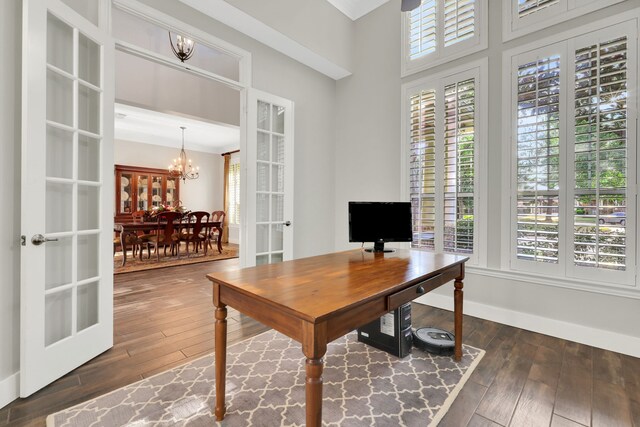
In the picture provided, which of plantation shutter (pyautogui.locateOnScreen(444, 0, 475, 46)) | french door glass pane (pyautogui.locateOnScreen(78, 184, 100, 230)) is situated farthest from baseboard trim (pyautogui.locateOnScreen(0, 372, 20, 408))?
plantation shutter (pyautogui.locateOnScreen(444, 0, 475, 46))

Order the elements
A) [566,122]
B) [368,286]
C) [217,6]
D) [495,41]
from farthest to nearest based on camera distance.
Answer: [495,41], [217,6], [566,122], [368,286]

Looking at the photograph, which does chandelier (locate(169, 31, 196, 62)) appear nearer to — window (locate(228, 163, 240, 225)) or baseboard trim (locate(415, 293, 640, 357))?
baseboard trim (locate(415, 293, 640, 357))

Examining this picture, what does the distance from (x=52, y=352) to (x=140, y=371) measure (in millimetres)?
511

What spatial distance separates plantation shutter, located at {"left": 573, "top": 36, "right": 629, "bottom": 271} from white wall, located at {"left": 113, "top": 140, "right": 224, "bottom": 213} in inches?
335

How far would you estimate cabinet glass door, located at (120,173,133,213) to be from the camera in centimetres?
751

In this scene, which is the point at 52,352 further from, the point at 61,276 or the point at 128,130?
the point at 128,130

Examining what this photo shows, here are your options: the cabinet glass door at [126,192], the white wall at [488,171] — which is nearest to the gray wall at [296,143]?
the white wall at [488,171]

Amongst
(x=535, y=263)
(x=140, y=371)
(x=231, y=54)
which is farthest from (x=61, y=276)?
(x=535, y=263)

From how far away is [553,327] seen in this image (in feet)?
8.27

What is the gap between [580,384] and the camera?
182 cm

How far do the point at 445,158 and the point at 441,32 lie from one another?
136cm

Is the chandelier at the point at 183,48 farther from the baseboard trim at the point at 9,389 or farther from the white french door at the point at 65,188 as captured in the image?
the baseboard trim at the point at 9,389

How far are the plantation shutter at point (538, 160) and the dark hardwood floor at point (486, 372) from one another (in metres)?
0.79

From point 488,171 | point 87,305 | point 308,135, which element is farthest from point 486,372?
point 308,135
